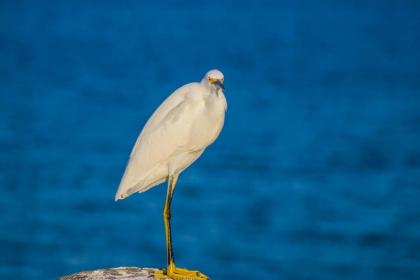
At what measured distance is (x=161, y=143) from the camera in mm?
6973

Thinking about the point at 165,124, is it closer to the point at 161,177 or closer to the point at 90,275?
the point at 161,177

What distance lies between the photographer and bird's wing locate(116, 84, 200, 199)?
22.8ft

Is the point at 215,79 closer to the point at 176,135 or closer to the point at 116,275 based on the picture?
the point at 176,135

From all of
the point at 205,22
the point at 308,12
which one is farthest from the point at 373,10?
the point at 205,22

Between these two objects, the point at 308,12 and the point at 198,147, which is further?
the point at 308,12

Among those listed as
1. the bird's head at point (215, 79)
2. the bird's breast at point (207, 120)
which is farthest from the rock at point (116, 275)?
the bird's head at point (215, 79)

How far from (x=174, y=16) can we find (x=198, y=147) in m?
Answer: 63.8

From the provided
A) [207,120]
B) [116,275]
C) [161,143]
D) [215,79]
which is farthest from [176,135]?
[116,275]

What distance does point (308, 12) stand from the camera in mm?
73438

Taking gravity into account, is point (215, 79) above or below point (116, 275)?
above

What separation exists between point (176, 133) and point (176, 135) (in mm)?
16

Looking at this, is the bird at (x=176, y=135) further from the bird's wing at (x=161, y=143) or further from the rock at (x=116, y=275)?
the rock at (x=116, y=275)

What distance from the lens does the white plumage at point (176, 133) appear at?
690 centimetres

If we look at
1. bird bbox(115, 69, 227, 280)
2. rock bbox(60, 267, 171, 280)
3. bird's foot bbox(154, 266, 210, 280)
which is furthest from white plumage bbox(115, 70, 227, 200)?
bird's foot bbox(154, 266, 210, 280)
